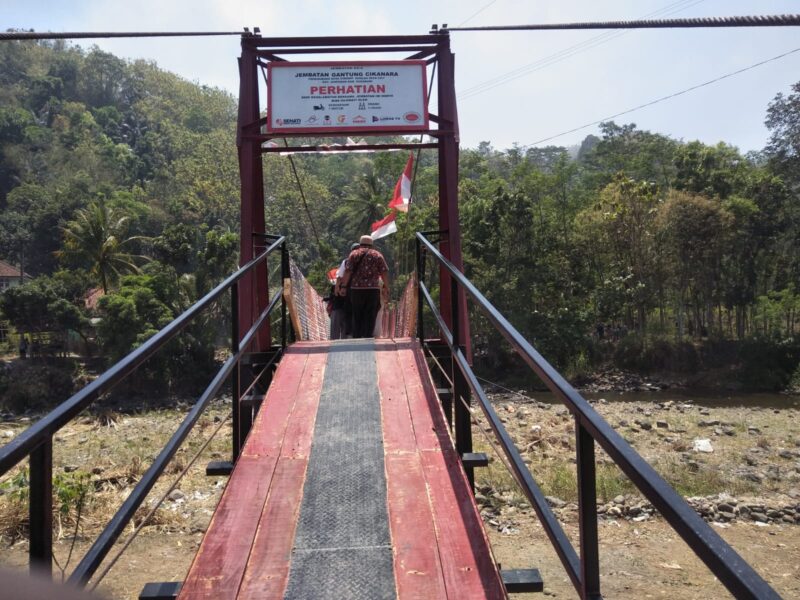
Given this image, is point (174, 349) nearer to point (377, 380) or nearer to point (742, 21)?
point (377, 380)

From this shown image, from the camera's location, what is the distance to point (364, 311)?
7.20m

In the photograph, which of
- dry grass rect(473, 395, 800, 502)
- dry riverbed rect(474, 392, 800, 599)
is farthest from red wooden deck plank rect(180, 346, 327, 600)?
dry grass rect(473, 395, 800, 502)

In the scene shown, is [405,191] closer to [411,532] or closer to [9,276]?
[411,532]

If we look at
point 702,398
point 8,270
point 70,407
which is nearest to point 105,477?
point 70,407

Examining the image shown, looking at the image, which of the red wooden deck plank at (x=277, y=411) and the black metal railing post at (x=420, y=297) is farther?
the black metal railing post at (x=420, y=297)

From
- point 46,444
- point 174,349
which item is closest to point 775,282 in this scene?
point 174,349

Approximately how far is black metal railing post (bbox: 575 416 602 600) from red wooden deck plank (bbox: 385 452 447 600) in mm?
625

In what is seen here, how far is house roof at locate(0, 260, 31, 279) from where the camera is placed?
4631 cm

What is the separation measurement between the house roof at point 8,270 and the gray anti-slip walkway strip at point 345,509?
160 feet

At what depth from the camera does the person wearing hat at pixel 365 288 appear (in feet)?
23.1

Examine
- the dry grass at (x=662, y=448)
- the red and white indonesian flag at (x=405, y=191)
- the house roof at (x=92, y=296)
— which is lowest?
the dry grass at (x=662, y=448)

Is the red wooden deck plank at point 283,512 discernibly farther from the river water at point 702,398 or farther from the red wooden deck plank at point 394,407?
the river water at point 702,398

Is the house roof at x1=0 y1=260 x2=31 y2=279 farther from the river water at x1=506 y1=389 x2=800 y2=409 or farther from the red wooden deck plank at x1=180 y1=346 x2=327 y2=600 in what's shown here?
the red wooden deck plank at x1=180 y1=346 x2=327 y2=600

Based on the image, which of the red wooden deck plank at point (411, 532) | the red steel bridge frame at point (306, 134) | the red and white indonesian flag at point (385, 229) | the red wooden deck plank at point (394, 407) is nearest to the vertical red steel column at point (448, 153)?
the red steel bridge frame at point (306, 134)
